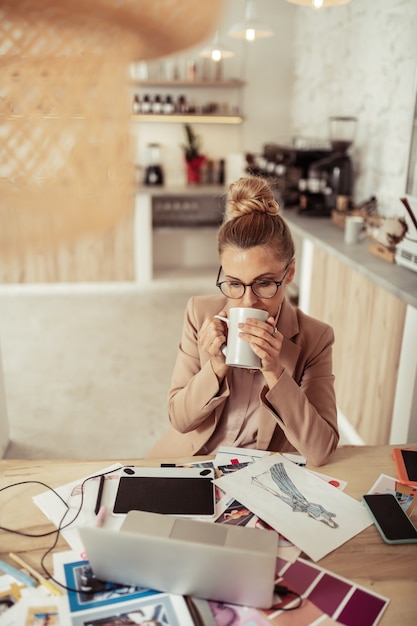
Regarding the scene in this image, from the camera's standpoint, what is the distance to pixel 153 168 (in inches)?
212

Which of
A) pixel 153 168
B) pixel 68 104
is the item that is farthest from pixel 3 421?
pixel 153 168

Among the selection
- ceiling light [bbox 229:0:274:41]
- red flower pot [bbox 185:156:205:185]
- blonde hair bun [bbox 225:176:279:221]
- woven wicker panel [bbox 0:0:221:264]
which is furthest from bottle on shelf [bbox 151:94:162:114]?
woven wicker panel [bbox 0:0:221:264]

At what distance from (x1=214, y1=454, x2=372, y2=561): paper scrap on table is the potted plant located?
14.9 ft

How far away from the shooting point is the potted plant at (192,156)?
17.6ft

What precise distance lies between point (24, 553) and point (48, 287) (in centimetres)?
433

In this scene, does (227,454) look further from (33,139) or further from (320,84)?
(320,84)

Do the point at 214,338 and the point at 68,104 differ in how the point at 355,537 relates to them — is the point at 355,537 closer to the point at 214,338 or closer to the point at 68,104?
the point at 214,338

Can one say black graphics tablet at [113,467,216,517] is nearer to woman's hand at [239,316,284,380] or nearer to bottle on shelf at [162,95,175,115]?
woman's hand at [239,316,284,380]

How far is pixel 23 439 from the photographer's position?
274cm

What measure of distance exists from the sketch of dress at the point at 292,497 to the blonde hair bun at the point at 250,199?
2.25ft

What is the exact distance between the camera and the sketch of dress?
1067 mm

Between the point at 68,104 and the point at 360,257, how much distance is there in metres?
2.47

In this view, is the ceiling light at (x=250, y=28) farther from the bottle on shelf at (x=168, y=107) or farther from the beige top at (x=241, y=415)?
the beige top at (x=241, y=415)

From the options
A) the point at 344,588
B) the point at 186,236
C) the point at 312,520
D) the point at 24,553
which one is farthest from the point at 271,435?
the point at 186,236
